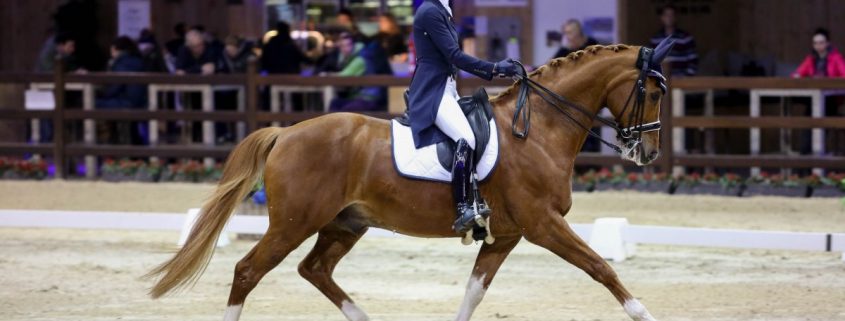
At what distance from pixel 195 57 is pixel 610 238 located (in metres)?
7.68

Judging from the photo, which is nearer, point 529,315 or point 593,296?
point 529,315

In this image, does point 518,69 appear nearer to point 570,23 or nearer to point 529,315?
point 529,315

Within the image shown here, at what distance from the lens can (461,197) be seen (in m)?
7.32

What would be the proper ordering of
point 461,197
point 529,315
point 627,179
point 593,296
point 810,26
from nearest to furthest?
point 461,197
point 529,315
point 593,296
point 627,179
point 810,26

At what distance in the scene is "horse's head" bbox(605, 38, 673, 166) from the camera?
24.2ft

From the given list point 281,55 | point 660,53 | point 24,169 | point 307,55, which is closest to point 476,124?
point 660,53

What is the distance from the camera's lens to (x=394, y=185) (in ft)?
24.3

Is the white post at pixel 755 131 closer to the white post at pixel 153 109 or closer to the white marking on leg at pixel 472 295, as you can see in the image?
the white post at pixel 153 109

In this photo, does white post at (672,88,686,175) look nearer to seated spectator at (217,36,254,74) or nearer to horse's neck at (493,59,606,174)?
seated spectator at (217,36,254,74)

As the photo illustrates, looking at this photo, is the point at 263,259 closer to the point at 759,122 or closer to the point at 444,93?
the point at 444,93

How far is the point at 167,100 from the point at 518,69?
1029 cm

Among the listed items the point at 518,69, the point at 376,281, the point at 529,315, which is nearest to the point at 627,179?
the point at 376,281

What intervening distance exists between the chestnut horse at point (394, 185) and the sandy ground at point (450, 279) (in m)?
0.85

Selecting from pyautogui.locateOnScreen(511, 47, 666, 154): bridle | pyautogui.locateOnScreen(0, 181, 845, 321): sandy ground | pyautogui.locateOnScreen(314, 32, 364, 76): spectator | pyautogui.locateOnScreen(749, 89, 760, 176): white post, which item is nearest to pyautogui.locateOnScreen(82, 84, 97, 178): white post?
pyautogui.locateOnScreen(314, 32, 364, 76): spectator
